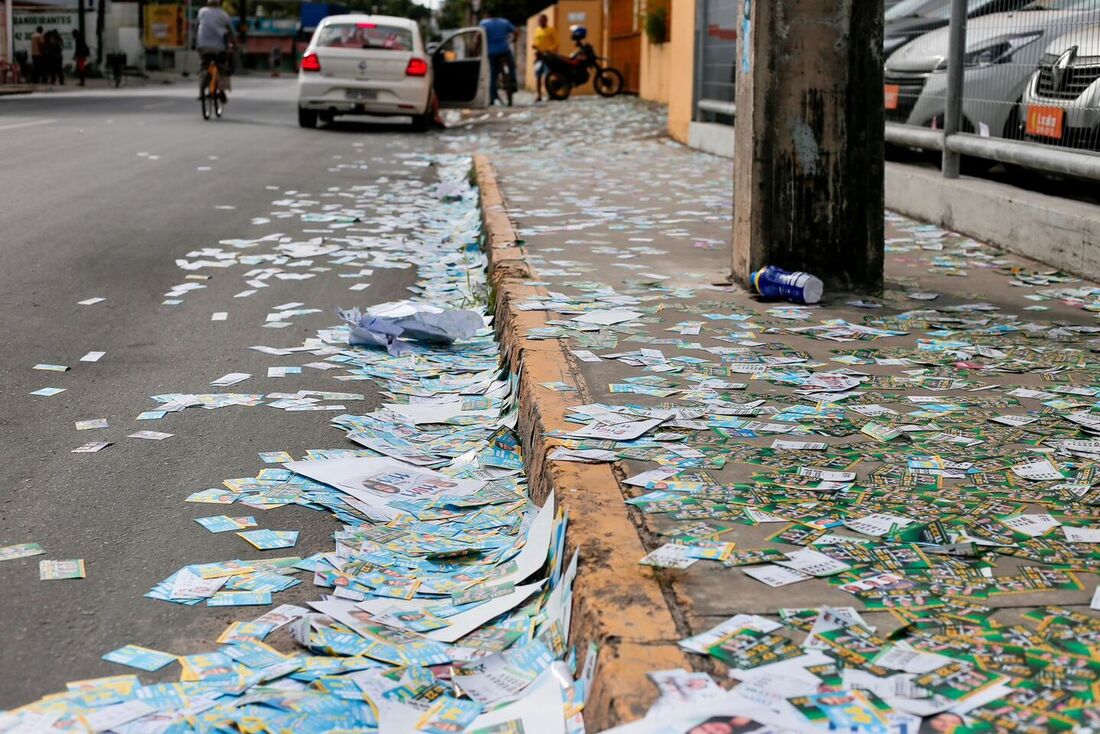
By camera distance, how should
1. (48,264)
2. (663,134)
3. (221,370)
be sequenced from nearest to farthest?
(221,370) < (48,264) < (663,134)

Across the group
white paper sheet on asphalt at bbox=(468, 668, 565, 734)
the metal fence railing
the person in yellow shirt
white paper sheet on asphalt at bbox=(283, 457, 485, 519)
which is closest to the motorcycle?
the person in yellow shirt

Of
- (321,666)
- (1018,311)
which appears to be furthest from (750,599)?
(1018,311)

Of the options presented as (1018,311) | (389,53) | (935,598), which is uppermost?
(389,53)

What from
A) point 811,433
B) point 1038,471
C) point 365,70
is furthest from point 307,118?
point 1038,471

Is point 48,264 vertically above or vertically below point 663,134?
below

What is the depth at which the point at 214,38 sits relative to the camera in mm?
19219

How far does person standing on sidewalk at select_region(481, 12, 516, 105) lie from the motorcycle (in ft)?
2.39

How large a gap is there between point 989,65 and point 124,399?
5.40 metres

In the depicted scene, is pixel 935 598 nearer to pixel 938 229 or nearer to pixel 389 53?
pixel 938 229

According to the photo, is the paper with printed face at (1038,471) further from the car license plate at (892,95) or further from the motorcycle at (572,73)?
the motorcycle at (572,73)

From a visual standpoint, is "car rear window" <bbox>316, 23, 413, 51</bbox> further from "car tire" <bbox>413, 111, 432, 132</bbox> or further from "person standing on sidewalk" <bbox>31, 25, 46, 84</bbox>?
"person standing on sidewalk" <bbox>31, 25, 46, 84</bbox>

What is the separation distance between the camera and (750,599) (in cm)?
253

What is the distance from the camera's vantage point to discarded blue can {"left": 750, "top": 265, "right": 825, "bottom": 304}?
18.0 feet

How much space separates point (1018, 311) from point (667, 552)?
10.7 feet
